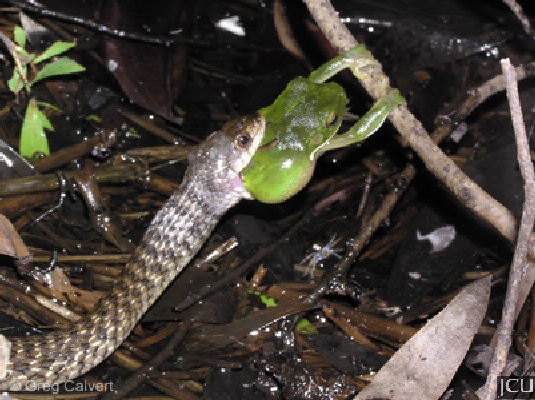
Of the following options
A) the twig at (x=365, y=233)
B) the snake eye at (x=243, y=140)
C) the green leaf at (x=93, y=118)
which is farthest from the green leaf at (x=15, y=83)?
the twig at (x=365, y=233)

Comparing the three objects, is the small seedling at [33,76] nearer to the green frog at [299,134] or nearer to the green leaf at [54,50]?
the green leaf at [54,50]

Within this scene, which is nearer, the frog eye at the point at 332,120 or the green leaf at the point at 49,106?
the frog eye at the point at 332,120

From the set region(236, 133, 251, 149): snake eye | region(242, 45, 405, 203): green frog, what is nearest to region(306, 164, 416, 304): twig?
region(242, 45, 405, 203): green frog

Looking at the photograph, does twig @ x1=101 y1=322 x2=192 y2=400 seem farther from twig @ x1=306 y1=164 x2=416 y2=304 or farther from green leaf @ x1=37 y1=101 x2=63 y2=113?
green leaf @ x1=37 y1=101 x2=63 y2=113

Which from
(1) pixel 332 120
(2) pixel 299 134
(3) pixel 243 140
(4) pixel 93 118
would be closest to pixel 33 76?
(4) pixel 93 118

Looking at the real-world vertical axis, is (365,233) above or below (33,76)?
below

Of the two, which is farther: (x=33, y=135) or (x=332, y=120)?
(x=33, y=135)

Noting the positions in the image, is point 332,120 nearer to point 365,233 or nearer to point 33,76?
point 365,233

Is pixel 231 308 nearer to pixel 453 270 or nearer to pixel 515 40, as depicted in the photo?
pixel 453 270
